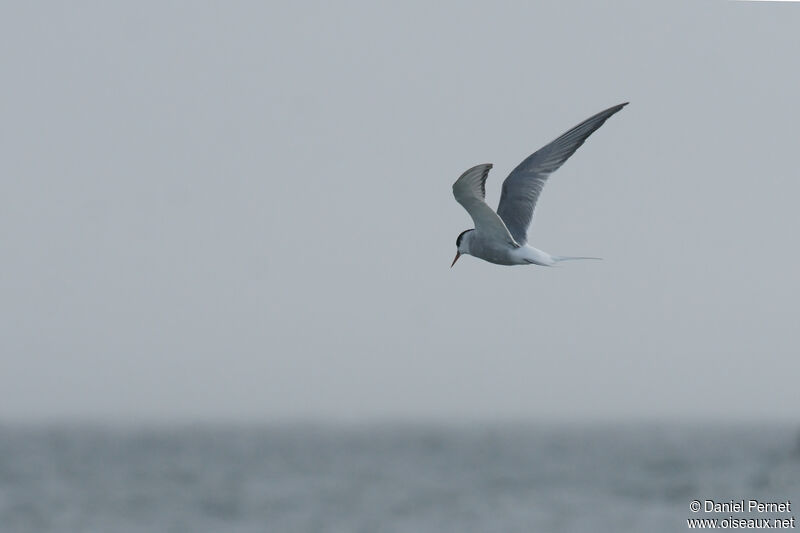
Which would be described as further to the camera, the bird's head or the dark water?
the dark water

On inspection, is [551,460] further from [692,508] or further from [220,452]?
[692,508]

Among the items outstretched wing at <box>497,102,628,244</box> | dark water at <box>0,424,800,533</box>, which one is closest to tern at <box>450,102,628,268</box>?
outstretched wing at <box>497,102,628,244</box>

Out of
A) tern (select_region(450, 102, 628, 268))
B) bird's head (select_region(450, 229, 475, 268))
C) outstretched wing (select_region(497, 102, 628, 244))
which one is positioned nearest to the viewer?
tern (select_region(450, 102, 628, 268))

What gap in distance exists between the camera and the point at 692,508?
27.4 metres

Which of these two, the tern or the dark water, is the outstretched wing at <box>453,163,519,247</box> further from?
the dark water

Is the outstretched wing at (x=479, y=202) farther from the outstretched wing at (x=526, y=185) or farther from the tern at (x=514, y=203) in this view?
the outstretched wing at (x=526, y=185)

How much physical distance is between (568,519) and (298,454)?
28216 mm

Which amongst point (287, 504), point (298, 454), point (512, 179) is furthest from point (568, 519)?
point (298, 454)

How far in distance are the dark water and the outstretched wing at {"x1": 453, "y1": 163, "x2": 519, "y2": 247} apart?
15424mm

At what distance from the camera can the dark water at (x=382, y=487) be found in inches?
1075

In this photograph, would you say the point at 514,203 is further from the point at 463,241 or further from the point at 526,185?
the point at 463,241

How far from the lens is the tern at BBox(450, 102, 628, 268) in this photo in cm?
987

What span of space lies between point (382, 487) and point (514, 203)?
25.2m

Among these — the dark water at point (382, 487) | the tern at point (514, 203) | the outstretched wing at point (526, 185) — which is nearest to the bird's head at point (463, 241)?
the tern at point (514, 203)
